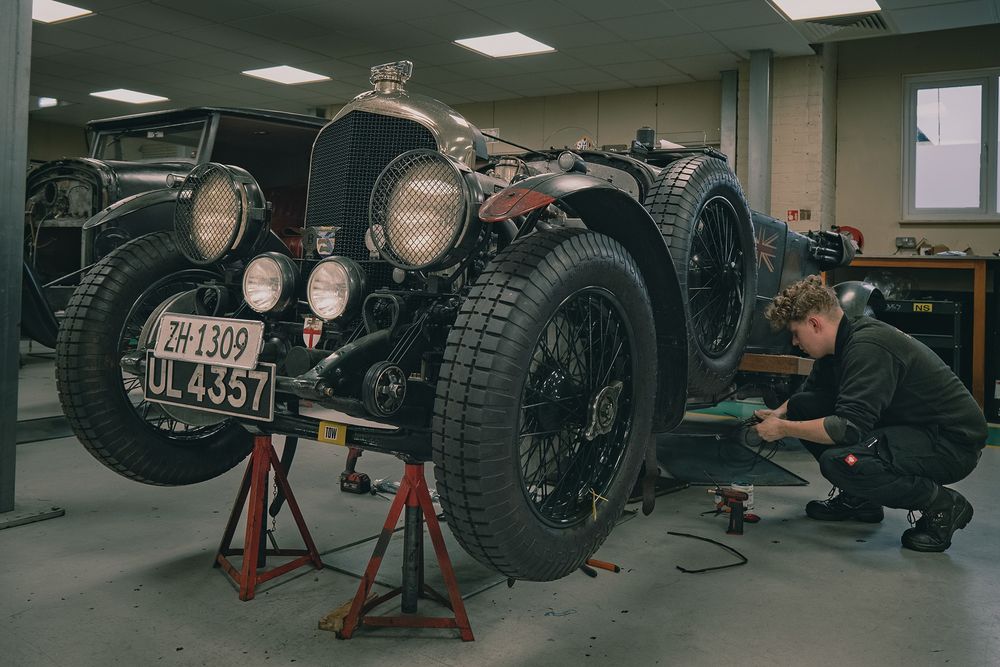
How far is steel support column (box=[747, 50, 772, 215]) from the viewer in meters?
7.93

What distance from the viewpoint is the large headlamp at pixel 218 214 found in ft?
6.93

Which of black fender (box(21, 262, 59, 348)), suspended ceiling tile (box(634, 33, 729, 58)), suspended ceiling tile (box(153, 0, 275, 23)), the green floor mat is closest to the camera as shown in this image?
the green floor mat

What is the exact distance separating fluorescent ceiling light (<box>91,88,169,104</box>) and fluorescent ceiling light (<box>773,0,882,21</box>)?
846cm

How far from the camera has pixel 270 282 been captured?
202 cm

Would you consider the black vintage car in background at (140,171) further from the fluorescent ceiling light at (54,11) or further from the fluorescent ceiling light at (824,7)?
the fluorescent ceiling light at (824,7)

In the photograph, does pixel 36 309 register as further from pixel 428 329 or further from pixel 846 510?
pixel 846 510

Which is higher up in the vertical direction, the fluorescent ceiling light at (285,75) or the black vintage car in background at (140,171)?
the fluorescent ceiling light at (285,75)

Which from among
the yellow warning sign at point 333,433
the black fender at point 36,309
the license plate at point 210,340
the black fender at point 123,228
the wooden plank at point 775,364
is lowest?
the yellow warning sign at point 333,433

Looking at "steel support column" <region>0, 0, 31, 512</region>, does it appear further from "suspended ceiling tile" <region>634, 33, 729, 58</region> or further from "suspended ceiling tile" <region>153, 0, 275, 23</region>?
"suspended ceiling tile" <region>634, 33, 729, 58</region>

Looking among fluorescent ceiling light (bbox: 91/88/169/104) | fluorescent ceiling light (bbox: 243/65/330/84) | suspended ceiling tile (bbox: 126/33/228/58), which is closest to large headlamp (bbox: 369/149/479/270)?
suspended ceiling tile (bbox: 126/33/228/58)

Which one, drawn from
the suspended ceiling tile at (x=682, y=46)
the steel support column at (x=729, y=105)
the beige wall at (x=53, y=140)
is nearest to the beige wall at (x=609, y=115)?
the steel support column at (x=729, y=105)

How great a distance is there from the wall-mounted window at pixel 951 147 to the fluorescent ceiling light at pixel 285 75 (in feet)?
21.8

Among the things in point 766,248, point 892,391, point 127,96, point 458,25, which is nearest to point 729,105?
point 458,25

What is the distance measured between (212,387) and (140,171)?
3.39 metres
